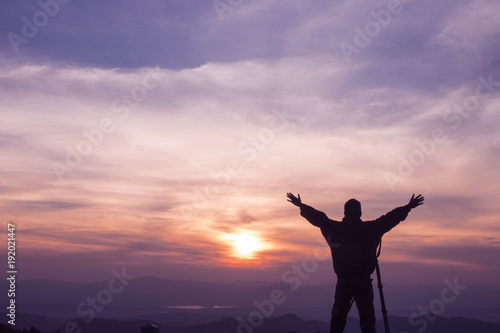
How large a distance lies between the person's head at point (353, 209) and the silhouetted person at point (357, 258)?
0.09 ft

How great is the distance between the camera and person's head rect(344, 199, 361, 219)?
41.5 feet

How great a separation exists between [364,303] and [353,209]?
2181 mm

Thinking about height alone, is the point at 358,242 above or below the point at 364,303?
above

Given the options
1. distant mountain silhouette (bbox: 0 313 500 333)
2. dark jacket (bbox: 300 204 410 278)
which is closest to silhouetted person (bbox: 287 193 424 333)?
dark jacket (bbox: 300 204 410 278)

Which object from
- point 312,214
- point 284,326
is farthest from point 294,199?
point 284,326

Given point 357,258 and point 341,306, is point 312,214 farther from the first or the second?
point 341,306

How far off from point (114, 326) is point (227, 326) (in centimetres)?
3323

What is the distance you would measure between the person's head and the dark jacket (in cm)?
13

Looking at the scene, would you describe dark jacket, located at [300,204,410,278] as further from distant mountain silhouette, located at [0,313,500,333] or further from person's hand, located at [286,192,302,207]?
distant mountain silhouette, located at [0,313,500,333]

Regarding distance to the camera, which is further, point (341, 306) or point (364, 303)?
point (341, 306)

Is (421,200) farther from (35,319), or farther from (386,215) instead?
(35,319)

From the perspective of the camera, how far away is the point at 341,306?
12297 millimetres

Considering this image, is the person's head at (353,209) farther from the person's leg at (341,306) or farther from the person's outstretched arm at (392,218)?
the person's leg at (341,306)

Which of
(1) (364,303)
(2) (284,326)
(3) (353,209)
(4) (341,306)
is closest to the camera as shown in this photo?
(1) (364,303)
